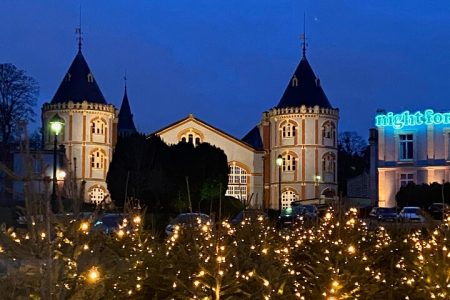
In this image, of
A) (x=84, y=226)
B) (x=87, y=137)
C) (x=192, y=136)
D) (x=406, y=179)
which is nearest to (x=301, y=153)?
(x=192, y=136)

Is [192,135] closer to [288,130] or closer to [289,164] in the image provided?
[288,130]

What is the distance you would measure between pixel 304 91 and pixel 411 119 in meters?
18.4

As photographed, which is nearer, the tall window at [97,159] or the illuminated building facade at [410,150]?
the illuminated building facade at [410,150]

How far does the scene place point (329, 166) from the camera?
235ft

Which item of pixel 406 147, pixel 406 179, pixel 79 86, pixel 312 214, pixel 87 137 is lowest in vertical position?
pixel 312 214

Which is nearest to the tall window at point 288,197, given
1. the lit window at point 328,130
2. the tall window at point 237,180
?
the tall window at point 237,180

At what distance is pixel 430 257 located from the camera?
454 inches

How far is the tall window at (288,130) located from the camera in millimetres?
71312

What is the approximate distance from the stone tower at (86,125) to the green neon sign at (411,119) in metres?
24.3

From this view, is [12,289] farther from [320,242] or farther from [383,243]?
[383,243]

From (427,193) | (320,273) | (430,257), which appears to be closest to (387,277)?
(430,257)

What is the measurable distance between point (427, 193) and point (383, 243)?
3284 centimetres

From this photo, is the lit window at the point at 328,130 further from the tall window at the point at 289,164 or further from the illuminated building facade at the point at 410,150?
the illuminated building facade at the point at 410,150

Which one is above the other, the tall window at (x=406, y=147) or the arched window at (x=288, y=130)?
the arched window at (x=288, y=130)
